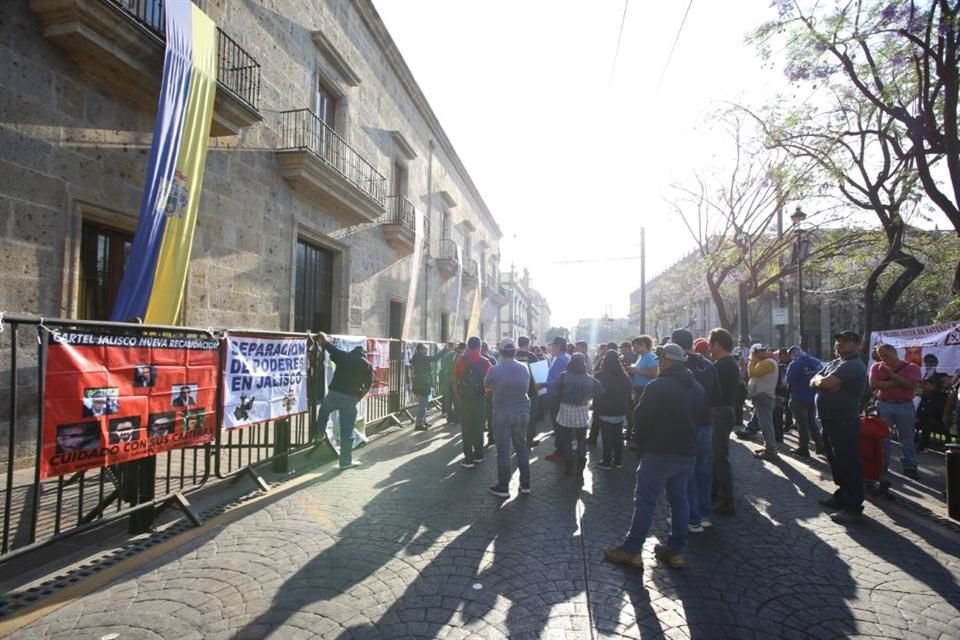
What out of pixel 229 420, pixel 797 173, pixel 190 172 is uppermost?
pixel 797 173

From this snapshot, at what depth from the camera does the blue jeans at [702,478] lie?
168 inches

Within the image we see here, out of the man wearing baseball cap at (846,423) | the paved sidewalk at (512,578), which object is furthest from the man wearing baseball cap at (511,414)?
the man wearing baseball cap at (846,423)

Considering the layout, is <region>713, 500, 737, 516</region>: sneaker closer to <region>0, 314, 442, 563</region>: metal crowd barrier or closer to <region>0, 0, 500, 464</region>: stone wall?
<region>0, 314, 442, 563</region>: metal crowd barrier

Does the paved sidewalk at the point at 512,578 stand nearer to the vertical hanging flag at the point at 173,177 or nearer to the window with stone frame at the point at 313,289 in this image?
the vertical hanging flag at the point at 173,177

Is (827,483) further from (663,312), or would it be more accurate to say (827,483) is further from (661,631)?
(663,312)

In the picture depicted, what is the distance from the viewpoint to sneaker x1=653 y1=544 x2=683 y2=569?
3.50m

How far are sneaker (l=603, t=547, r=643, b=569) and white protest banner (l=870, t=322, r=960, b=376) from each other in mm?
7509

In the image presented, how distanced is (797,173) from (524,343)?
9.24 meters

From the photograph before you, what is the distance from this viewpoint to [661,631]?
8.89 ft

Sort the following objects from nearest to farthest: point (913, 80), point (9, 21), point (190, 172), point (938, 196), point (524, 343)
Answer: point (9, 21) < point (190, 172) < point (938, 196) < point (524, 343) < point (913, 80)

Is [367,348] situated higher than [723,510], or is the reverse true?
[367,348]

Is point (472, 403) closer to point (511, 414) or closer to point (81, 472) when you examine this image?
point (511, 414)

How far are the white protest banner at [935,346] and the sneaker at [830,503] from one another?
466 cm

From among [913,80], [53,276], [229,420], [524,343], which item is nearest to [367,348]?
[524,343]
